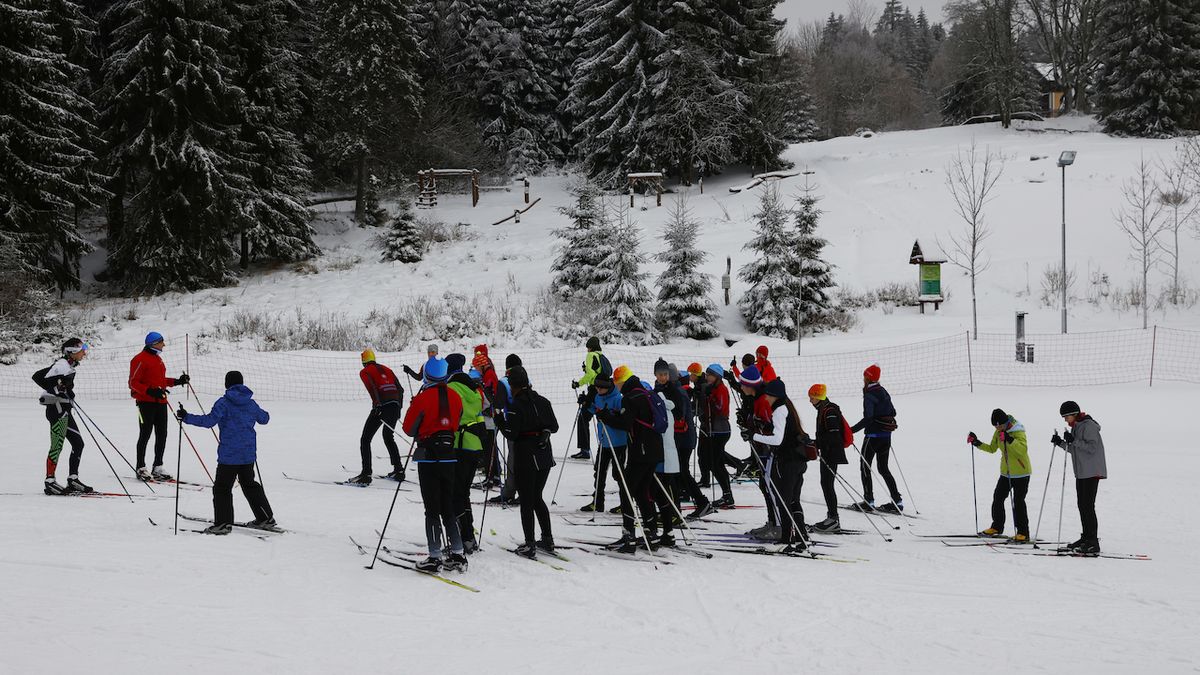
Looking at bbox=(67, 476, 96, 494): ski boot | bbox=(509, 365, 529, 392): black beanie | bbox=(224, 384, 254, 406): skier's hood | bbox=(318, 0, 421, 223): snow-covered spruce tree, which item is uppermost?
bbox=(318, 0, 421, 223): snow-covered spruce tree

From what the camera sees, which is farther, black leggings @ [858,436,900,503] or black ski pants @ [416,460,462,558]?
black leggings @ [858,436,900,503]

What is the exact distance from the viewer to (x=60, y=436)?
9875 mm

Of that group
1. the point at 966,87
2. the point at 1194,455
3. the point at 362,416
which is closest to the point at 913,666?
the point at 1194,455

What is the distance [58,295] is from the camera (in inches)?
1092

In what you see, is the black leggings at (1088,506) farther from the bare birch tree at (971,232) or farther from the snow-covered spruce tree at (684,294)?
the snow-covered spruce tree at (684,294)

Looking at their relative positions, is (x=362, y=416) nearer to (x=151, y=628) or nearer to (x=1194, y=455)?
(x=151, y=628)

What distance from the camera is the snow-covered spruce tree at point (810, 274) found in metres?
24.9

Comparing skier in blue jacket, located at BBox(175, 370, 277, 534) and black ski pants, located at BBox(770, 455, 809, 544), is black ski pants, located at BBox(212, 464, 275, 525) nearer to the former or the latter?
skier in blue jacket, located at BBox(175, 370, 277, 534)

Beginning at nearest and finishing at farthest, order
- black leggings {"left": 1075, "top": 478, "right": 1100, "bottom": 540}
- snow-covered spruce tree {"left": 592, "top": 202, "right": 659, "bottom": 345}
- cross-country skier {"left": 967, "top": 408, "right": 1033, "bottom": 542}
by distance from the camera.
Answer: black leggings {"left": 1075, "top": 478, "right": 1100, "bottom": 540} < cross-country skier {"left": 967, "top": 408, "right": 1033, "bottom": 542} < snow-covered spruce tree {"left": 592, "top": 202, "right": 659, "bottom": 345}

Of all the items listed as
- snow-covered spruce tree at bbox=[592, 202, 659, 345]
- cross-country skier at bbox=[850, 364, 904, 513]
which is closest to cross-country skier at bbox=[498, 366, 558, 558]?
cross-country skier at bbox=[850, 364, 904, 513]

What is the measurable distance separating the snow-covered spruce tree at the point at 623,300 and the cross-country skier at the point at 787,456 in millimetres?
14840

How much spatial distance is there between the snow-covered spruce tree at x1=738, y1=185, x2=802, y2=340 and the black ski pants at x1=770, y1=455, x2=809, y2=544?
53.0 feet

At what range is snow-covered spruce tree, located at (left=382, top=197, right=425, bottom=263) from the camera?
1238 inches

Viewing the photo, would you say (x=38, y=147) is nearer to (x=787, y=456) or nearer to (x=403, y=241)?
(x=403, y=241)
